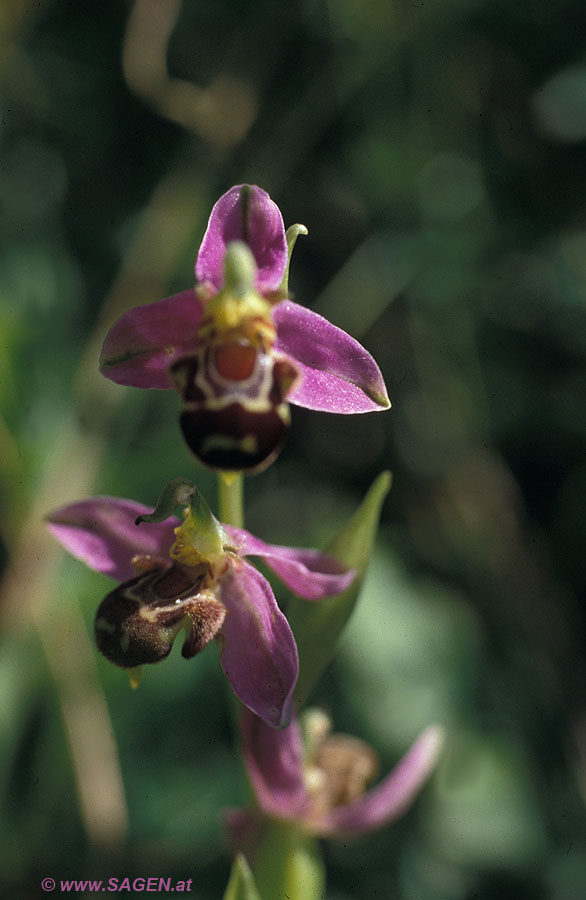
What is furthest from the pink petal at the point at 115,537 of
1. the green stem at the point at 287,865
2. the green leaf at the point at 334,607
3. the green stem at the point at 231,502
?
the green stem at the point at 287,865

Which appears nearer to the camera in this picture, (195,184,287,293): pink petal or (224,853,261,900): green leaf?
(195,184,287,293): pink petal

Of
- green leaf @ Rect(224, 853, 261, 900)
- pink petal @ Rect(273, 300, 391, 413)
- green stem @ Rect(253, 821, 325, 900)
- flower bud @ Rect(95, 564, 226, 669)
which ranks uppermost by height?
Answer: pink petal @ Rect(273, 300, 391, 413)

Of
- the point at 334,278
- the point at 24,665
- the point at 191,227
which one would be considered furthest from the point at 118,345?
the point at 334,278

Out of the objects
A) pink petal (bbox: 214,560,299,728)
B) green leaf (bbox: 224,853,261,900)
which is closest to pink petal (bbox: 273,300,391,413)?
pink petal (bbox: 214,560,299,728)

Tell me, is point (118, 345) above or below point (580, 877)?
above

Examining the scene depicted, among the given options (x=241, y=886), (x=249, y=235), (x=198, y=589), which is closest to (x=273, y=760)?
(x=241, y=886)

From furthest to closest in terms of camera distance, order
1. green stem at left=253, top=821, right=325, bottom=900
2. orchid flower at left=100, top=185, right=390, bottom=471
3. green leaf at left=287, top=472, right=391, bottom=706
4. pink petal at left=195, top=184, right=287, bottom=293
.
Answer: green stem at left=253, top=821, right=325, bottom=900 → green leaf at left=287, top=472, right=391, bottom=706 → pink petal at left=195, top=184, right=287, bottom=293 → orchid flower at left=100, top=185, right=390, bottom=471

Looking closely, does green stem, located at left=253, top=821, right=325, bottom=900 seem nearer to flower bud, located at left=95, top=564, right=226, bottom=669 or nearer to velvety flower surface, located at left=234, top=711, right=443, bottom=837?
velvety flower surface, located at left=234, top=711, right=443, bottom=837

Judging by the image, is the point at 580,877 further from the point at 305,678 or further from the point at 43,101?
the point at 43,101

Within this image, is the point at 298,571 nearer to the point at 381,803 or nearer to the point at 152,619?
the point at 152,619
